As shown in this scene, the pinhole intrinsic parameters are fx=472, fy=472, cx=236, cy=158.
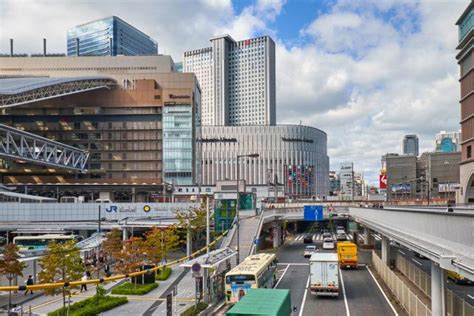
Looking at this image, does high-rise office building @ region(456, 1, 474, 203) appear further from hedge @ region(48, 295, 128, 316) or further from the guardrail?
hedge @ region(48, 295, 128, 316)

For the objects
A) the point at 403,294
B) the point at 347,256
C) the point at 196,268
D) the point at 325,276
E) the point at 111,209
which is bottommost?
the point at 347,256

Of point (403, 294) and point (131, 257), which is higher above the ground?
point (131, 257)

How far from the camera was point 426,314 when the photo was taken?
76.8ft

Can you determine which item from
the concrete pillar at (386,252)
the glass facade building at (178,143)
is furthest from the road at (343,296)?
the glass facade building at (178,143)

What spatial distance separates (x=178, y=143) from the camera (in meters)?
123

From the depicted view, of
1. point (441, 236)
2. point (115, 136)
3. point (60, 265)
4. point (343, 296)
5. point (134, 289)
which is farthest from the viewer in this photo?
point (115, 136)

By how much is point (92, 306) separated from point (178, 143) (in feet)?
306

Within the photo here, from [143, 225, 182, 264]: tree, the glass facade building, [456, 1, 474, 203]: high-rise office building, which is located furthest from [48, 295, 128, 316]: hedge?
the glass facade building

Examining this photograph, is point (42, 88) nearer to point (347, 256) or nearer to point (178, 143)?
point (178, 143)

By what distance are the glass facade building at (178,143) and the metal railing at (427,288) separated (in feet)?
273

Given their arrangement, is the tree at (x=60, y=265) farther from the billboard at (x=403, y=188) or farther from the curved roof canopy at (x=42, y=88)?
the billboard at (x=403, y=188)

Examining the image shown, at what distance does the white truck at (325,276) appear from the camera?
112ft

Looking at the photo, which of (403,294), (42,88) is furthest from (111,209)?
(403,294)

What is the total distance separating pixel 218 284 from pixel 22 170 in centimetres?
10095
